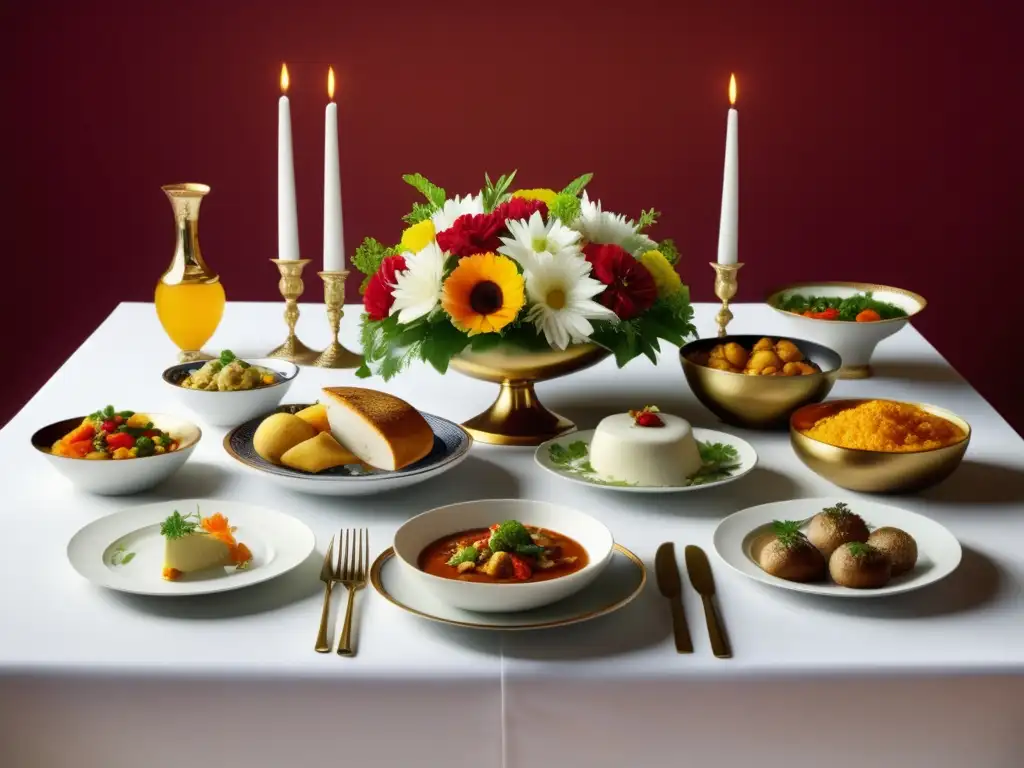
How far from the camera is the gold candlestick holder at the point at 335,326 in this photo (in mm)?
2152

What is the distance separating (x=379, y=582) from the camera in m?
1.23

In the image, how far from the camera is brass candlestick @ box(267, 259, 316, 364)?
2.17 metres

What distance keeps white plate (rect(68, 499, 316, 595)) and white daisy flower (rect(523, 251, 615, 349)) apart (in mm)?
443

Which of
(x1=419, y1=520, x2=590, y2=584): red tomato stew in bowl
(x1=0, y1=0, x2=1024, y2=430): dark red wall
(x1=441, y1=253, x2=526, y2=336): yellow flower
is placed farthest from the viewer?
(x1=0, y1=0, x2=1024, y2=430): dark red wall

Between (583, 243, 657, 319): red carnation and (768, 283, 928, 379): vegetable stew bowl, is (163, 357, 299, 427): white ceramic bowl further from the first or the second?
(768, 283, 928, 379): vegetable stew bowl

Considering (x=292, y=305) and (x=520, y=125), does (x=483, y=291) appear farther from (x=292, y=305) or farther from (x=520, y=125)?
(x=520, y=125)

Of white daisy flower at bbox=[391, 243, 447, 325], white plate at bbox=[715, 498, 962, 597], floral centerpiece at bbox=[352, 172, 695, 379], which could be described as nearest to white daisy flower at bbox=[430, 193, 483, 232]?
floral centerpiece at bbox=[352, 172, 695, 379]

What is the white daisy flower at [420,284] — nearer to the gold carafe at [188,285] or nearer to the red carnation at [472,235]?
the red carnation at [472,235]

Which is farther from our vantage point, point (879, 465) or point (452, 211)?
point (452, 211)

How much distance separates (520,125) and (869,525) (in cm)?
243

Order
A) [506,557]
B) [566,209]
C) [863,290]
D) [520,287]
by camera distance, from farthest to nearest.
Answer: [863,290] < [566,209] < [520,287] < [506,557]

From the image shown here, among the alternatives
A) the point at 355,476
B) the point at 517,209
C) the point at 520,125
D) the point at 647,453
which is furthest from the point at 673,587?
the point at 520,125

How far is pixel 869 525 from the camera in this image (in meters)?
1.42

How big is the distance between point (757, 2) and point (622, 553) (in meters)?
2.62
